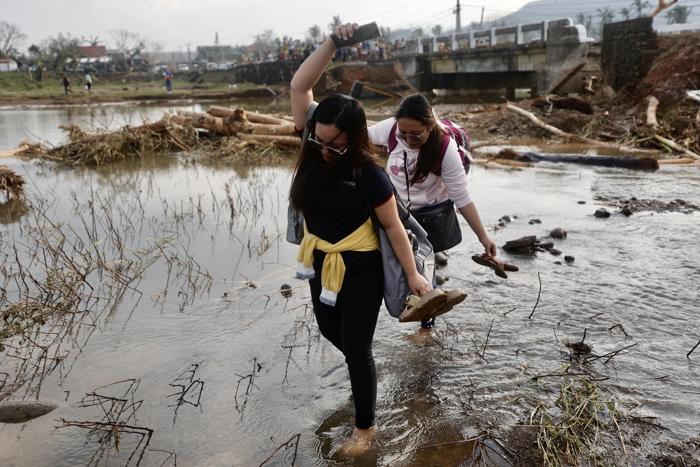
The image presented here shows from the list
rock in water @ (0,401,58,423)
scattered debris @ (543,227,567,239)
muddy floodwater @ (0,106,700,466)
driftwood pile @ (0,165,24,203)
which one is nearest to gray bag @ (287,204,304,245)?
muddy floodwater @ (0,106,700,466)

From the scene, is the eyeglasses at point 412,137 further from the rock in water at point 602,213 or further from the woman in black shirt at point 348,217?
the rock in water at point 602,213

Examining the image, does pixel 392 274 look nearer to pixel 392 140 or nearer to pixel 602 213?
pixel 392 140

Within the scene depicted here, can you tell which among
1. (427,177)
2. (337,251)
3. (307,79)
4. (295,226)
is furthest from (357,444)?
(307,79)

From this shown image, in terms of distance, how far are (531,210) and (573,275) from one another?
262cm

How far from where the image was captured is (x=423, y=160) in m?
3.22

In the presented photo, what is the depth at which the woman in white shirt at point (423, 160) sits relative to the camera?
305 cm

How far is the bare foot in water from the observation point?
282cm

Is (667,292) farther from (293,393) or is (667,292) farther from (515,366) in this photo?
(293,393)

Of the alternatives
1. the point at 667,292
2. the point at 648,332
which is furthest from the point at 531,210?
the point at 648,332

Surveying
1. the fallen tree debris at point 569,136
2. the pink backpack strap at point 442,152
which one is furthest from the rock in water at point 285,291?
the fallen tree debris at point 569,136

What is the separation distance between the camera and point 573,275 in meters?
5.16

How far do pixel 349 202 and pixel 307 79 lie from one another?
2.28ft

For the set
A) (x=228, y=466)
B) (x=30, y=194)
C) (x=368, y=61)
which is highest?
(x=368, y=61)

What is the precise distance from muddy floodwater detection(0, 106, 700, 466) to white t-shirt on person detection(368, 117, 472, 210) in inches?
42.8
